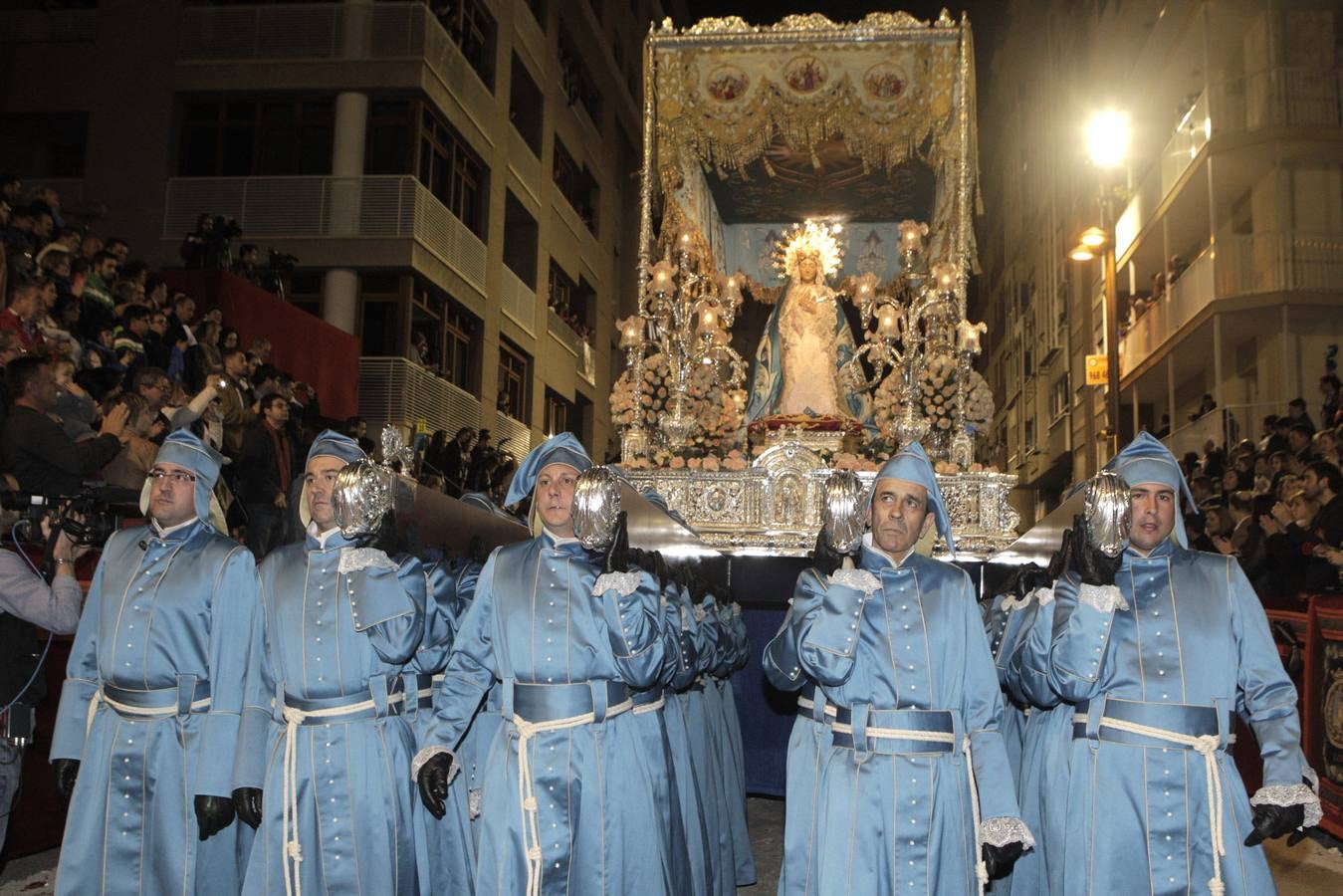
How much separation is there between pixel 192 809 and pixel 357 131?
18537 millimetres

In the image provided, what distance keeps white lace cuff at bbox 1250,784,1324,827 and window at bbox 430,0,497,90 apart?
2068cm

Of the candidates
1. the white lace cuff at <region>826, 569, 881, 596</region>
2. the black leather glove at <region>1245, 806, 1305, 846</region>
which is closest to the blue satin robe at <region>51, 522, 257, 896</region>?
the white lace cuff at <region>826, 569, 881, 596</region>

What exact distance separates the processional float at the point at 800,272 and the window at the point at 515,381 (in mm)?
12639

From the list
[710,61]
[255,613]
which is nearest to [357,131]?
[710,61]

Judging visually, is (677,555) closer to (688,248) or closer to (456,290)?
(688,248)

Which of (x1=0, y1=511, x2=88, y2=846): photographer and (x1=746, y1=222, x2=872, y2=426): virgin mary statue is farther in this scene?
(x1=746, y1=222, x2=872, y2=426): virgin mary statue

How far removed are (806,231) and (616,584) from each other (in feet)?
29.7

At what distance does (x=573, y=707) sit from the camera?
4297 mm

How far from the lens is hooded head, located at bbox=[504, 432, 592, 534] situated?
15.0ft

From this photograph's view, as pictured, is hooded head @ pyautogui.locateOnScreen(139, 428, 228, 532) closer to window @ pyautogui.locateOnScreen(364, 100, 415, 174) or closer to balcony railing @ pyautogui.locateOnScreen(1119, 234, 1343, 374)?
window @ pyautogui.locateOnScreen(364, 100, 415, 174)

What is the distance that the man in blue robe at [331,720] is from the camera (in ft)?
14.3

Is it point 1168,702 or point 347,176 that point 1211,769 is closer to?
point 1168,702

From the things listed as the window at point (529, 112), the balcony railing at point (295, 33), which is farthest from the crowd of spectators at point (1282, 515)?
the window at point (529, 112)

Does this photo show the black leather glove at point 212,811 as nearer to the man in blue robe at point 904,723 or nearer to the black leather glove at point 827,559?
the man in blue robe at point 904,723
